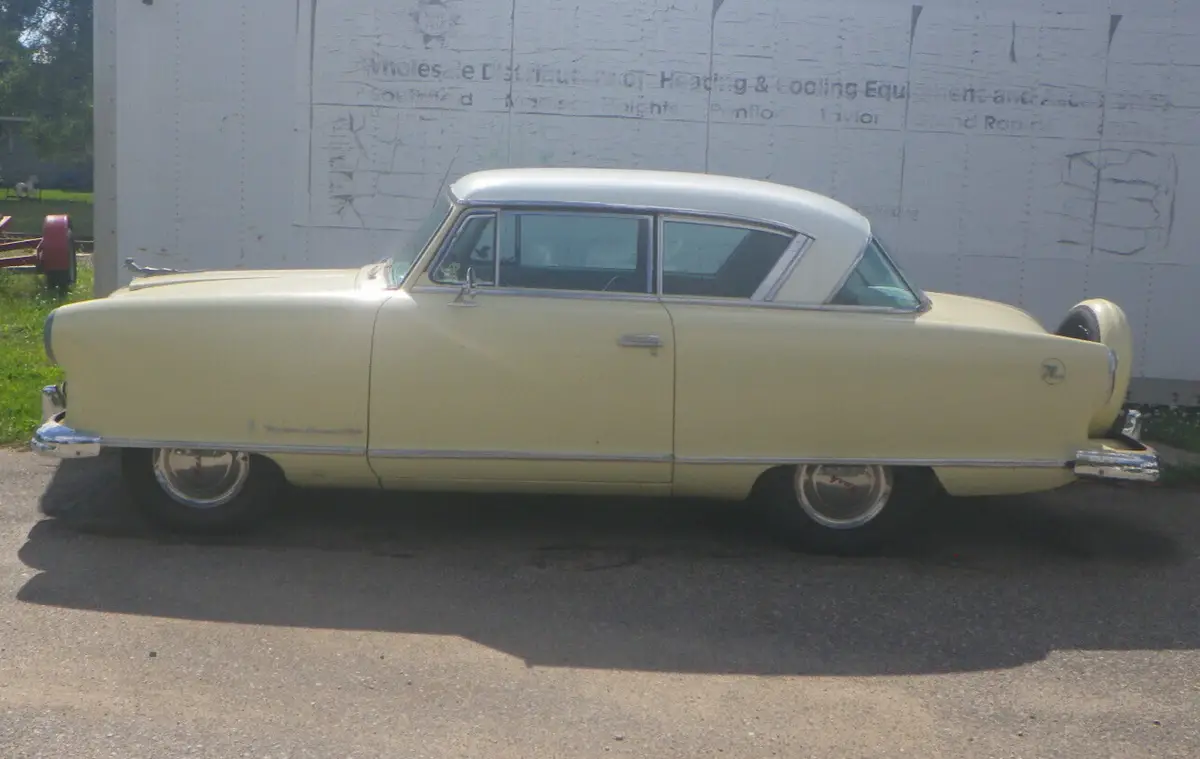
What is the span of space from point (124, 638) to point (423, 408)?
1407 millimetres

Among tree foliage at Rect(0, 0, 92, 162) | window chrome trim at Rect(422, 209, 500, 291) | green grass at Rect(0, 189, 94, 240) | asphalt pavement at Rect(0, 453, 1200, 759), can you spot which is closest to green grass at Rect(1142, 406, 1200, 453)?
asphalt pavement at Rect(0, 453, 1200, 759)

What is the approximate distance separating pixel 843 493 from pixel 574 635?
149cm

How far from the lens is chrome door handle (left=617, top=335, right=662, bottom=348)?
5246 millimetres

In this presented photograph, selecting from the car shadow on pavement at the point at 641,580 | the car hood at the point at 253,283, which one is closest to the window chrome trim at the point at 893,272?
the car shadow on pavement at the point at 641,580

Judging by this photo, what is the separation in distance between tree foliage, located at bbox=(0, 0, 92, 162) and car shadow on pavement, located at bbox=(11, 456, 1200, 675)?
90.2 ft

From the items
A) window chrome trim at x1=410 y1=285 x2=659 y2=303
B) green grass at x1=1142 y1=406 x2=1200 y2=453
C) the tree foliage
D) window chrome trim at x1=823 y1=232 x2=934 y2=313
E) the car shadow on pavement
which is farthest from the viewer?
the tree foliage

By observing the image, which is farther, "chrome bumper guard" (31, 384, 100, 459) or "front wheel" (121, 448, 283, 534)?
"front wheel" (121, 448, 283, 534)

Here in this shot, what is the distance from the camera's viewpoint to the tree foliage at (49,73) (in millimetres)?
31234

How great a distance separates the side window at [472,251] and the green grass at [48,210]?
17628mm

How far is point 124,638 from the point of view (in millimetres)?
4441

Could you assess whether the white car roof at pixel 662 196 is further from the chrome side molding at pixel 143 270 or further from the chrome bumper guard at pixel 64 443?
the chrome side molding at pixel 143 270

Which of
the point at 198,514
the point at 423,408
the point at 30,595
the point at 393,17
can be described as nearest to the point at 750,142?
the point at 393,17

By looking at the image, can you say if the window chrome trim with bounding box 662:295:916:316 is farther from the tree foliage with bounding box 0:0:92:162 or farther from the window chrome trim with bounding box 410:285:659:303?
the tree foliage with bounding box 0:0:92:162

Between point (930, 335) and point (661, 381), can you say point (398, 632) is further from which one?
point (930, 335)
